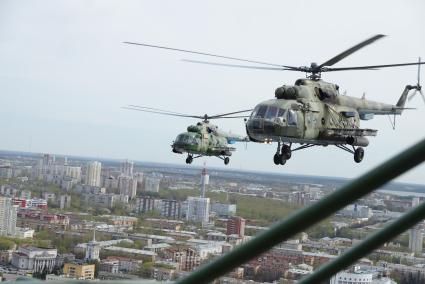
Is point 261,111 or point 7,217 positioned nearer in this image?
point 261,111

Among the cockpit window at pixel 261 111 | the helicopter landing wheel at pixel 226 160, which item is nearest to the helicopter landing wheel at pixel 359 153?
the cockpit window at pixel 261 111

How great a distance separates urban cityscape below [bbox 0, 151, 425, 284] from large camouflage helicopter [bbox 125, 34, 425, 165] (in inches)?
61.5

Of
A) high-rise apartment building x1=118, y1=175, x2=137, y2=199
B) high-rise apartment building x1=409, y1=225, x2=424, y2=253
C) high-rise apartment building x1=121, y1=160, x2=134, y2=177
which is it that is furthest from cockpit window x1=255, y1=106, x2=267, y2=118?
high-rise apartment building x1=121, y1=160, x2=134, y2=177

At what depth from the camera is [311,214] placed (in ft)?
1.01

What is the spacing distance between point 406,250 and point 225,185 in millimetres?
19030

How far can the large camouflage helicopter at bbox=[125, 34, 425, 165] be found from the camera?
574 cm

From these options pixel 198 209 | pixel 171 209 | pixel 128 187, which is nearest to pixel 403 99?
pixel 198 209

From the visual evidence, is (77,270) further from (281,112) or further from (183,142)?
(281,112)

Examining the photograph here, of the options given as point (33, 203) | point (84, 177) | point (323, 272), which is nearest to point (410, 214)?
point (323, 272)

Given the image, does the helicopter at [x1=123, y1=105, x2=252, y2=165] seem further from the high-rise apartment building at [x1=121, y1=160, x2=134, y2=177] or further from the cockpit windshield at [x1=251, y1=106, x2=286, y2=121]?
the high-rise apartment building at [x1=121, y1=160, x2=134, y2=177]

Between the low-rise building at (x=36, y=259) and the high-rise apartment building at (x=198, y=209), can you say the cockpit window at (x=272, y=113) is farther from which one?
the high-rise apartment building at (x=198, y=209)

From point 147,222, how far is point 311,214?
2439cm

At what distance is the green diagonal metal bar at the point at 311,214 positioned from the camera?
0.29 meters

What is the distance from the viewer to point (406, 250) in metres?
9.55
